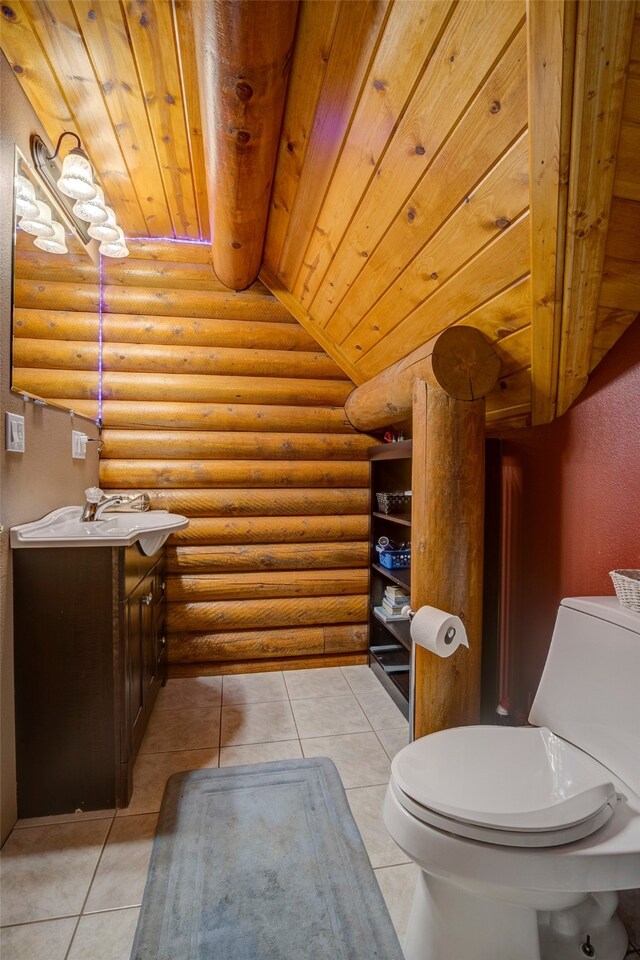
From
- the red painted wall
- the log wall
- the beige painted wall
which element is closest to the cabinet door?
the beige painted wall

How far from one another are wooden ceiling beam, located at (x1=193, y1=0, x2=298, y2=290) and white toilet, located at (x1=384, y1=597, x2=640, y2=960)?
1770mm

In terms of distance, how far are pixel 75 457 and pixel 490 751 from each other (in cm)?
209

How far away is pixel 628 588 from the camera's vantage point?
1.23 m

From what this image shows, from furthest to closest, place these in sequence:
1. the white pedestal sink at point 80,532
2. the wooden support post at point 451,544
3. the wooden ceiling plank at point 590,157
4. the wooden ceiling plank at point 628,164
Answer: the wooden support post at point 451,544
the white pedestal sink at point 80,532
the wooden ceiling plank at point 628,164
the wooden ceiling plank at point 590,157

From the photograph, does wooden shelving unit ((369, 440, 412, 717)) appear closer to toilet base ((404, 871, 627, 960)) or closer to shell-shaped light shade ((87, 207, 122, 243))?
toilet base ((404, 871, 627, 960))

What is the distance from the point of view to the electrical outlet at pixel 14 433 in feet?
4.99

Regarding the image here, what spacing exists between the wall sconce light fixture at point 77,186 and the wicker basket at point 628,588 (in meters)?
2.30

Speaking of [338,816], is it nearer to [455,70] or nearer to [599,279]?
[599,279]

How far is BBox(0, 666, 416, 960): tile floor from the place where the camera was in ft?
4.05

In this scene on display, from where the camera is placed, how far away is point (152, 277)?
9.10 ft

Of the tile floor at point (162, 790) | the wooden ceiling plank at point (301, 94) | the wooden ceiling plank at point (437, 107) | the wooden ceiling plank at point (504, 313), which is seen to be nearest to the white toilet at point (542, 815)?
the tile floor at point (162, 790)

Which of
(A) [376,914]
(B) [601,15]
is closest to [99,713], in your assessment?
(A) [376,914]

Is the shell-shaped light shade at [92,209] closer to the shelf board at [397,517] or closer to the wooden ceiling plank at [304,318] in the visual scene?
the wooden ceiling plank at [304,318]

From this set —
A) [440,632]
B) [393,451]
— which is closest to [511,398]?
[393,451]
